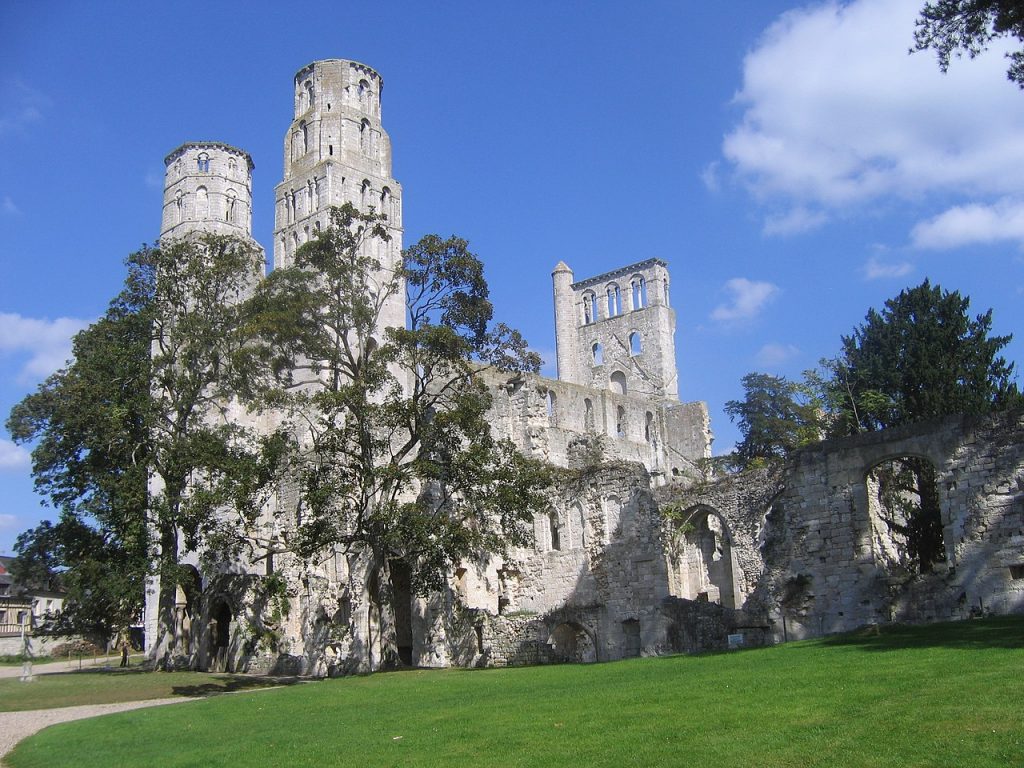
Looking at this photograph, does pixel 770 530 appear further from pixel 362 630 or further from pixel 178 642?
pixel 178 642

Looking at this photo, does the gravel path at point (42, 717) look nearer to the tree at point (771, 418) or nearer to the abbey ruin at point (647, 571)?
the abbey ruin at point (647, 571)

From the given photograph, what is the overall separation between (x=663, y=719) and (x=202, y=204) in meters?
46.5

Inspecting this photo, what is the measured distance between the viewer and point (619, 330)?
2933 inches

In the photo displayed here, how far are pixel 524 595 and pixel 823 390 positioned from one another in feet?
78.9

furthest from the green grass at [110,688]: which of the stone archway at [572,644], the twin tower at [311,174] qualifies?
the twin tower at [311,174]

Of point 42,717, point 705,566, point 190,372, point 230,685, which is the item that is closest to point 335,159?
point 190,372

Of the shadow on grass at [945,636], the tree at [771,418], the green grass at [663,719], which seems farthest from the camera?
the tree at [771,418]

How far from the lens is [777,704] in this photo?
12.2 metres

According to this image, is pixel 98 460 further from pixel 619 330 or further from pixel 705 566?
pixel 619 330

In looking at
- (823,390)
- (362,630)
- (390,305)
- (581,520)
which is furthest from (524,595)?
(390,305)

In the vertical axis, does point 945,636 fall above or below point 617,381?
below

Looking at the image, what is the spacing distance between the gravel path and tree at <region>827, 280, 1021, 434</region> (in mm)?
28287

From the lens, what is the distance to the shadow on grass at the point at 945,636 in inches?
627

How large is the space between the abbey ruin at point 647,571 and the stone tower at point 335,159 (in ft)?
17.4
